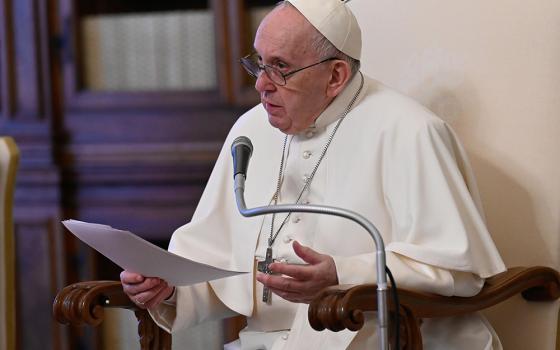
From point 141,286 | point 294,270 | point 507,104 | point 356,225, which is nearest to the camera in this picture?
point 294,270

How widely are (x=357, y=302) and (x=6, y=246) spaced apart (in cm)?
144

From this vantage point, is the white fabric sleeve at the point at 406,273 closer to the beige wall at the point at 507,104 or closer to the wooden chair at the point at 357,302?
the wooden chair at the point at 357,302

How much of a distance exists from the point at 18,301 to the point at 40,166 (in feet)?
1.96

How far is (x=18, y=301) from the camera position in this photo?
4.68 metres

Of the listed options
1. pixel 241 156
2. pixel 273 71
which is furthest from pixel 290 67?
pixel 241 156

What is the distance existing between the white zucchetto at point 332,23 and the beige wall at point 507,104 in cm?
34

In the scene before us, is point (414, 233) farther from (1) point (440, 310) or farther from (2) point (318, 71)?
(2) point (318, 71)

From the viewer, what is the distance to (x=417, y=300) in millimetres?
2486

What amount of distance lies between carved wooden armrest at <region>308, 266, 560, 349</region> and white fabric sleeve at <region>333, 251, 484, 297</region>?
3cm

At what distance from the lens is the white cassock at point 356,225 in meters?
2.61

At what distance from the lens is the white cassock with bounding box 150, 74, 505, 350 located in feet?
8.56

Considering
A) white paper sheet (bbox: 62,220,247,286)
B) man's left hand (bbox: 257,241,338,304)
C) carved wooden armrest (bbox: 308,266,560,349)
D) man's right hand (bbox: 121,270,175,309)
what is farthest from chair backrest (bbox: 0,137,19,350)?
carved wooden armrest (bbox: 308,266,560,349)

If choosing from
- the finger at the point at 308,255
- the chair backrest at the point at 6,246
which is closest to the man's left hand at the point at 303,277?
the finger at the point at 308,255

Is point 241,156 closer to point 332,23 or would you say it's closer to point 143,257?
point 143,257
